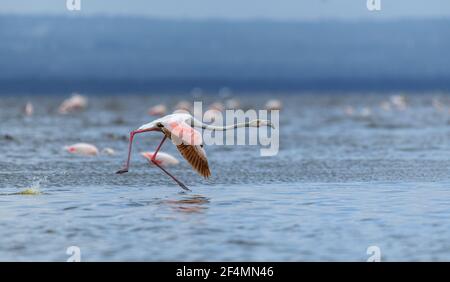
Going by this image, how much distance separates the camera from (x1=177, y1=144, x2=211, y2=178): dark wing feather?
1355 cm

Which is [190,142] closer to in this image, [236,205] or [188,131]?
[188,131]

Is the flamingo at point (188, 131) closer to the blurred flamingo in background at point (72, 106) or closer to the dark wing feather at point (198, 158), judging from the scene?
the dark wing feather at point (198, 158)

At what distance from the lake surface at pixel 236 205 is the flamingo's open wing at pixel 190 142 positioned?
18.6 inches

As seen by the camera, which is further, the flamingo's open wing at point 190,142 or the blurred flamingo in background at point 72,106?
the blurred flamingo in background at point 72,106

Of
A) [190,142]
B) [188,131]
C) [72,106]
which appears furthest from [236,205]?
[72,106]

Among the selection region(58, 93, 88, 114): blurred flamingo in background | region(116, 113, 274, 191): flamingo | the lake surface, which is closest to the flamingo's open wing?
region(116, 113, 274, 191): flamingo

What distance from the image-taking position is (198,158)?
1360cm

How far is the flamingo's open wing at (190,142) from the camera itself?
1330 cm

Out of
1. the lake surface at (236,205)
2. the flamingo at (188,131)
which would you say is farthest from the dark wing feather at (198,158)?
the lake surface at (236,205)

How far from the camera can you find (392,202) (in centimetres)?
1280

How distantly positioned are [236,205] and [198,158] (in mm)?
1277

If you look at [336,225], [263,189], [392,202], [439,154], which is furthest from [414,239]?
[439,154]

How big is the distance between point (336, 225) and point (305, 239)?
888mm
